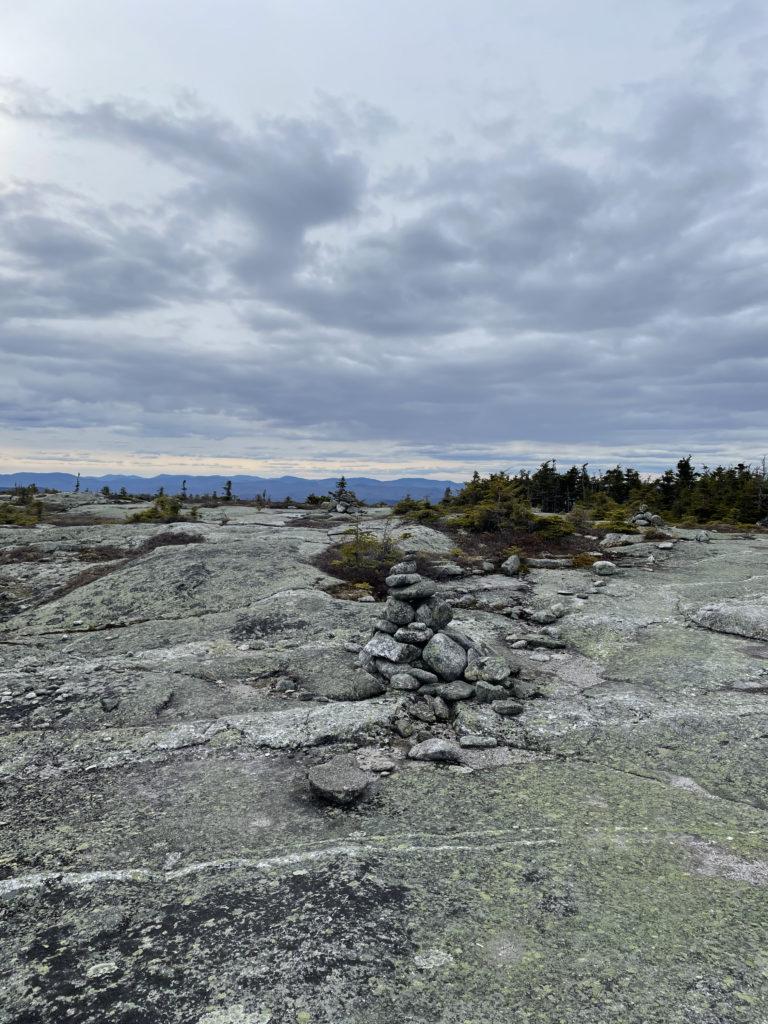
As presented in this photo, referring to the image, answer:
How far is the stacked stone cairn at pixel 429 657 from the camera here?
11.3m

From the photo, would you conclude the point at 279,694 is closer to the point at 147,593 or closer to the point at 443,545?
the point at 147,593

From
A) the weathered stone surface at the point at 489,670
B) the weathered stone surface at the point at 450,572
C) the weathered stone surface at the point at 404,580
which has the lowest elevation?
the weathered stone surface at the point at 489,670

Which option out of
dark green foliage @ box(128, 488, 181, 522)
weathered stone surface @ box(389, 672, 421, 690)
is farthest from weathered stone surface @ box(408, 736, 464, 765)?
dark green foliage @ box(128, 488, 181, 522)

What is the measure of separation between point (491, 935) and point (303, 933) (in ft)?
6.48

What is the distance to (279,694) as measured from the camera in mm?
11688

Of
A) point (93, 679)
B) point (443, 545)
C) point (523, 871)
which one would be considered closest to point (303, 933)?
point (523, 871)

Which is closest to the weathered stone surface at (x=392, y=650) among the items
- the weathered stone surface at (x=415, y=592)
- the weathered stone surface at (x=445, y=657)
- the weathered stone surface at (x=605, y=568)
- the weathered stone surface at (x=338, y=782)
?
the weathered stone surface at (x=445, y=657)

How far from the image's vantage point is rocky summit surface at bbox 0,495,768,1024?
4.49m

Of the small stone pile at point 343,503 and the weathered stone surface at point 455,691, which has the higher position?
the small stone pile at point 343,503

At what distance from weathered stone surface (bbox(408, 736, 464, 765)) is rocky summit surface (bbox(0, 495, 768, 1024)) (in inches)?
1.8

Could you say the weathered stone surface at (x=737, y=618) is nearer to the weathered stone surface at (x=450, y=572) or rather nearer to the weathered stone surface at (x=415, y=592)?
the weathered stone surface at (x=415, y=592)

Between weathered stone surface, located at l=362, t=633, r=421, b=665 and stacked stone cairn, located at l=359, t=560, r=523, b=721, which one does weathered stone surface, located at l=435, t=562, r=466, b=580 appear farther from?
weathered stone surface, located at l=362, t=633, r=421, b=665

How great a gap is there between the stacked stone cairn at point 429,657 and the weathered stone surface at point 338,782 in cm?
335

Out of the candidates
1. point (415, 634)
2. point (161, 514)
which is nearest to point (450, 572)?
point (415, 634)
